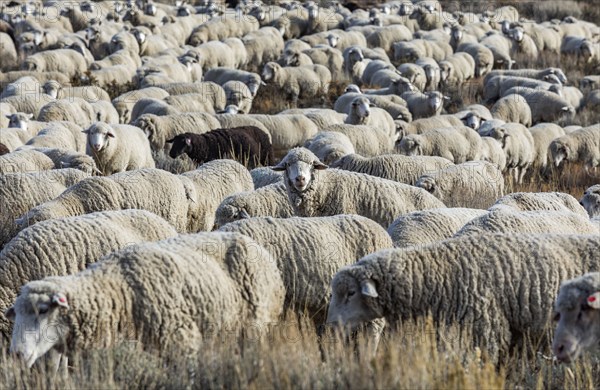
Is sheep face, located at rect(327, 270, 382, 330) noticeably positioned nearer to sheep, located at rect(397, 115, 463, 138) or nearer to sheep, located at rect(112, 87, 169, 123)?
sheep, located at rect(397, 115, 463, 138)

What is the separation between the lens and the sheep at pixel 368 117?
56.0 ft

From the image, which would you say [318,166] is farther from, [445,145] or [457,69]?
[457,69]

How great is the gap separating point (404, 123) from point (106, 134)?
6.73 metres

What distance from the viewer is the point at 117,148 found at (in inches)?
522

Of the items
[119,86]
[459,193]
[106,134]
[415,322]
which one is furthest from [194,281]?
[119,86]

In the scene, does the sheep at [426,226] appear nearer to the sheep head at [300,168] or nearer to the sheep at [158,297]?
the sheep head at [300,168]

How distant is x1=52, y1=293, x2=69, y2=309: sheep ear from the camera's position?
5090 millimetres

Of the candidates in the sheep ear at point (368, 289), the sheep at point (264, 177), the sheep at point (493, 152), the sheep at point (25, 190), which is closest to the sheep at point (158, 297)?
the sheep ear at point (368, 289)

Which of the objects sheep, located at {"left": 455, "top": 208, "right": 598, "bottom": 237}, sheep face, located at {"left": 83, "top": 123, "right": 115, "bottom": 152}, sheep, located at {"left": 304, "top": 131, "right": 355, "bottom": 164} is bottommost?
sheep, located at {"left": 304, "top": 131, "right": 355, "bottom": 164}

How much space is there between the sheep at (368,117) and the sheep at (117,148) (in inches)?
182

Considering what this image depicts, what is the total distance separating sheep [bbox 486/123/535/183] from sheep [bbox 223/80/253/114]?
20.7 ft

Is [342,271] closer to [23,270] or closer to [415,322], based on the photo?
[415,322]

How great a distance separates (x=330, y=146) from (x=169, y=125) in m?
3.58

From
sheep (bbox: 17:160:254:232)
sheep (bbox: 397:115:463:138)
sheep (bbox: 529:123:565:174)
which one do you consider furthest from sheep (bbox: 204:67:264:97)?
sheep (bbox: 17:160:254:232)
